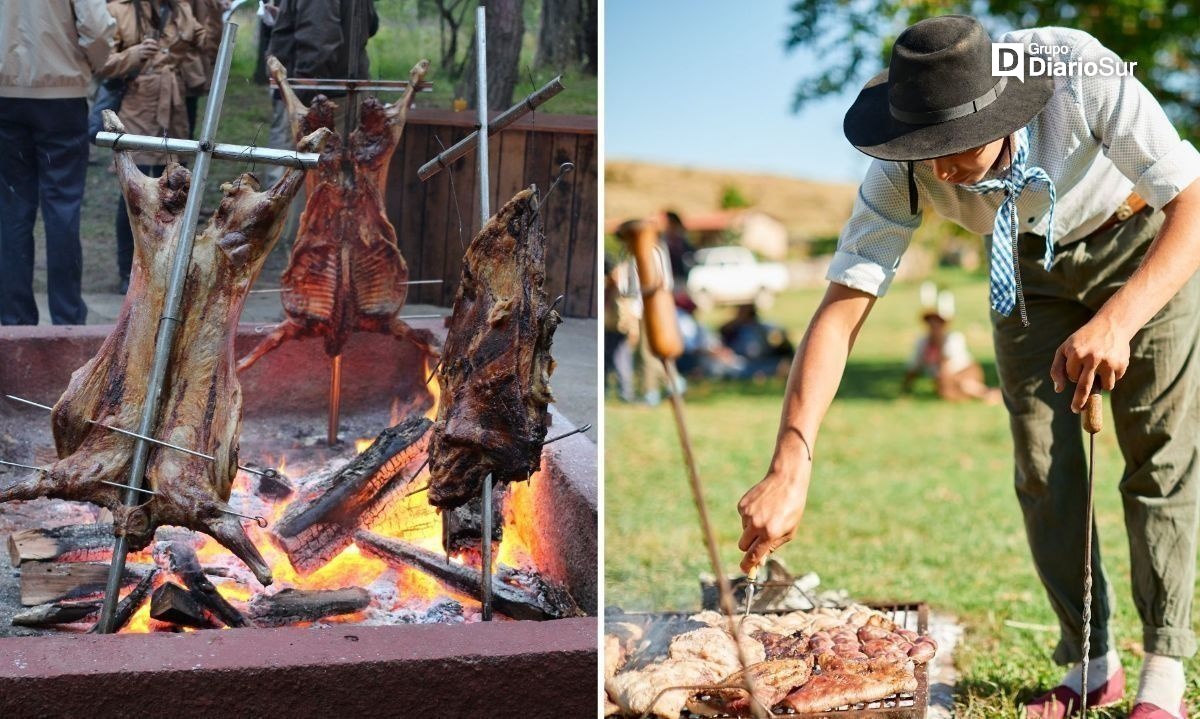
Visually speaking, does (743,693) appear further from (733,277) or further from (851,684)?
(733,277)

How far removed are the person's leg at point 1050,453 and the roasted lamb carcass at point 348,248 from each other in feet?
7.21

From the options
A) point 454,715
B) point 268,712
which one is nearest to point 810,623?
point 454,715

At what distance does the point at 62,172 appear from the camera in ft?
14.1

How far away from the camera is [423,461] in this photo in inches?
159

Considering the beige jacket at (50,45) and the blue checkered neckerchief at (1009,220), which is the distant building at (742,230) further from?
the blue checkered neckerchief at (1009,220)

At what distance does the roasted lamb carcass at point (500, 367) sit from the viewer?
3.23 m

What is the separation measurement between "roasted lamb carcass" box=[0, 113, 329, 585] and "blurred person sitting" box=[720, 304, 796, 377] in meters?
10.3

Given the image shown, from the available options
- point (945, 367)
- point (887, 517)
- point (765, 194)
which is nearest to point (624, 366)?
point (945, 367)

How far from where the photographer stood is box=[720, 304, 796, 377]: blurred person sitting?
1338 centimetres

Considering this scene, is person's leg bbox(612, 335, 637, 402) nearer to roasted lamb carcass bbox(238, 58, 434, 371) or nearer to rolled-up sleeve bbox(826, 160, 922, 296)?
roasted lamb carcass bbox(238, 58, 434, 371)

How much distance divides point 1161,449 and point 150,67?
3778 mm

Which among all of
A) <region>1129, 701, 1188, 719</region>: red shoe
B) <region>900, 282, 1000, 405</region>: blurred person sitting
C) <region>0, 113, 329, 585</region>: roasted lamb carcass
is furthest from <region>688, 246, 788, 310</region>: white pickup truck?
<region>0, 113, 329, 585</region>: roasted lamb carcass

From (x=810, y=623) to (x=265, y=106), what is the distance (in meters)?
3.07

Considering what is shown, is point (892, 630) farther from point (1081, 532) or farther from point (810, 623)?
point (1081, 532)
